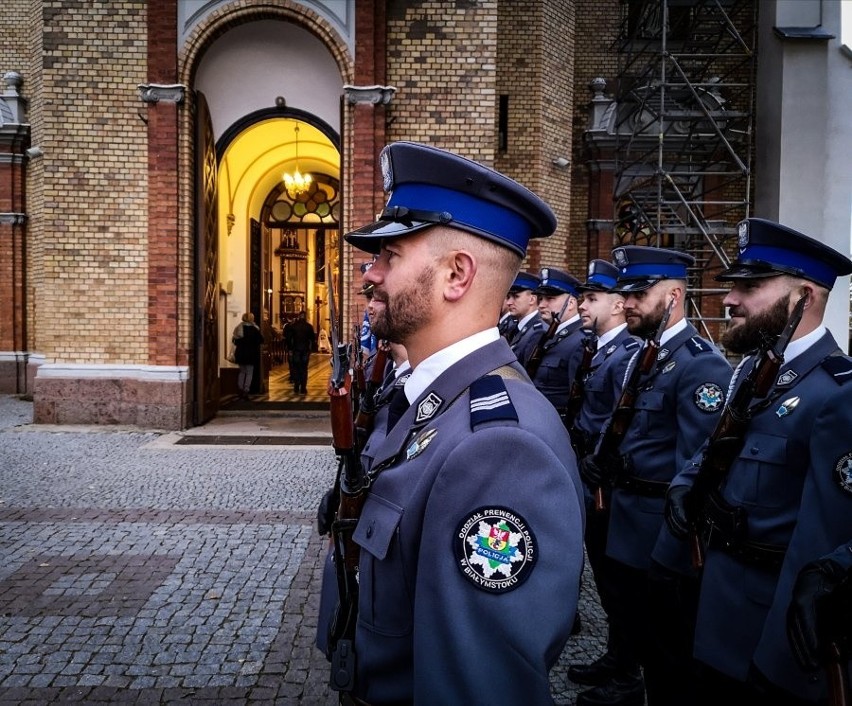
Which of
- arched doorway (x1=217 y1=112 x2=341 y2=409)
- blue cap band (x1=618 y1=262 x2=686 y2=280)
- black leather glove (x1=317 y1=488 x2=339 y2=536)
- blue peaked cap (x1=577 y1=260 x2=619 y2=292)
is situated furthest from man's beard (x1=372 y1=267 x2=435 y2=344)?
arched doorway (x1=217 y1=112 x2=341 y2=409)

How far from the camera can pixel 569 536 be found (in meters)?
1.23

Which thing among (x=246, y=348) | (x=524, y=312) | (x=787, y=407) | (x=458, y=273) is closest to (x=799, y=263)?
(x=787, y=407)

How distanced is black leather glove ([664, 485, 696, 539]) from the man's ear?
1.59m

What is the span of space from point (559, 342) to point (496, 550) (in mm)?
4994

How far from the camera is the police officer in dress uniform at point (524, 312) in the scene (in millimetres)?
6773

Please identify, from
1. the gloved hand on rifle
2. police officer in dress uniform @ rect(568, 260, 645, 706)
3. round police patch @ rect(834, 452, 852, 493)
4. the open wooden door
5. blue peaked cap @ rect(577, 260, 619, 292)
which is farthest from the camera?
the open wooden door

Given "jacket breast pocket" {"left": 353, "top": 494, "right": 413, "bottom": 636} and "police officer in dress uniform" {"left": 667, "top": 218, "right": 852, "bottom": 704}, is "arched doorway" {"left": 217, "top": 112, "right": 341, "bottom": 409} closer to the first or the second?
"police officer in dress uniform" {"left": 667, "top": 218, "right": 852, "bottom": 704}

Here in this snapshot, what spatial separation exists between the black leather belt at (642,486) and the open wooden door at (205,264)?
26.4ft

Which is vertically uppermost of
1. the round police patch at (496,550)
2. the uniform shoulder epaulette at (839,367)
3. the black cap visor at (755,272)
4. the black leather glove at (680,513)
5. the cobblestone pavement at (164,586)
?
the black cap visor at (755,272)

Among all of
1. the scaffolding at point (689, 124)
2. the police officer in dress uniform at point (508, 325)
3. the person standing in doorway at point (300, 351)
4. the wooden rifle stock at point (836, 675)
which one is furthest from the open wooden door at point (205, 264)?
the wooden rifle stock at point (836, 675)

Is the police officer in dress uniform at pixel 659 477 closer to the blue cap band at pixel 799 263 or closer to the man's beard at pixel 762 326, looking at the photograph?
the man's beard at pixel 762 326

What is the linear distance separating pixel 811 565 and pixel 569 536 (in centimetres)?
103

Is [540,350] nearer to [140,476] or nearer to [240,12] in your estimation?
[140,476]

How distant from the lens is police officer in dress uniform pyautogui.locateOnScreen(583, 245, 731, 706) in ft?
9.57
